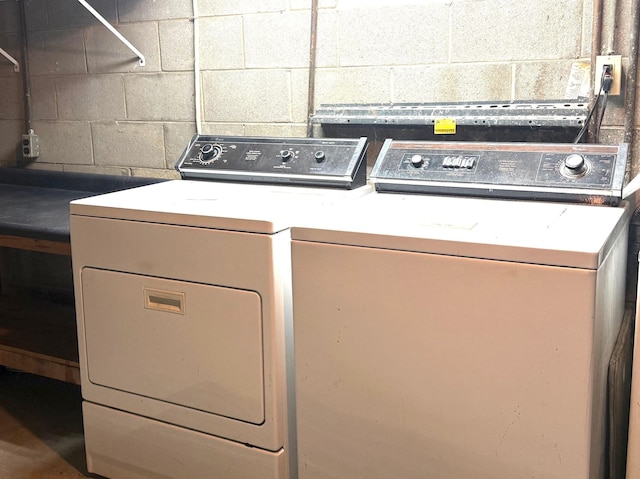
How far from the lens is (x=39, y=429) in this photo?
274 cm

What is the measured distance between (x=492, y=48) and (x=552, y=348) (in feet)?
3.87

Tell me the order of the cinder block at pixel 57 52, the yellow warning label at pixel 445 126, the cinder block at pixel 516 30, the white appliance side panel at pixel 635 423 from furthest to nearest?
the cinder block at pixel 57 52, the yellow warning label at pixel 445 126, the cinder block at pixel 516 30, the white appliance side panel at pixel 635 423

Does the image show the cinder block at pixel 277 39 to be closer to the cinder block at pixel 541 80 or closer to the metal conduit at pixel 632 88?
the cinder block at pixel 541 80

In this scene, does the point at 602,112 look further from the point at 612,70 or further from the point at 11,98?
the point at 11,98

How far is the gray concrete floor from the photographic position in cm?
247

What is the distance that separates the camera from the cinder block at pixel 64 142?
3254mm

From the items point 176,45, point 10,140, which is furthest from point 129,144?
point 10,140

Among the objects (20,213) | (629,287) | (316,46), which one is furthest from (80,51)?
(629,287)

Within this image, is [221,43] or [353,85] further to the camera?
[221,43]

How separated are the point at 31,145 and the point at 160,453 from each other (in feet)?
6.04

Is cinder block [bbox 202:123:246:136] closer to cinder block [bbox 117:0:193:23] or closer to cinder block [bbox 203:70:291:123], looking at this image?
cinder block [bbox 203:70:291:123]

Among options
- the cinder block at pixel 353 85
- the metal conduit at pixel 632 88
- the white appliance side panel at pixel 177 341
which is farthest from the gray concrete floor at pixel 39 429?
the metal conduit at pixel 632 88

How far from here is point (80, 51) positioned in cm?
317

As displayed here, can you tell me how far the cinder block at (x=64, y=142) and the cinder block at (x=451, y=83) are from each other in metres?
1.52
